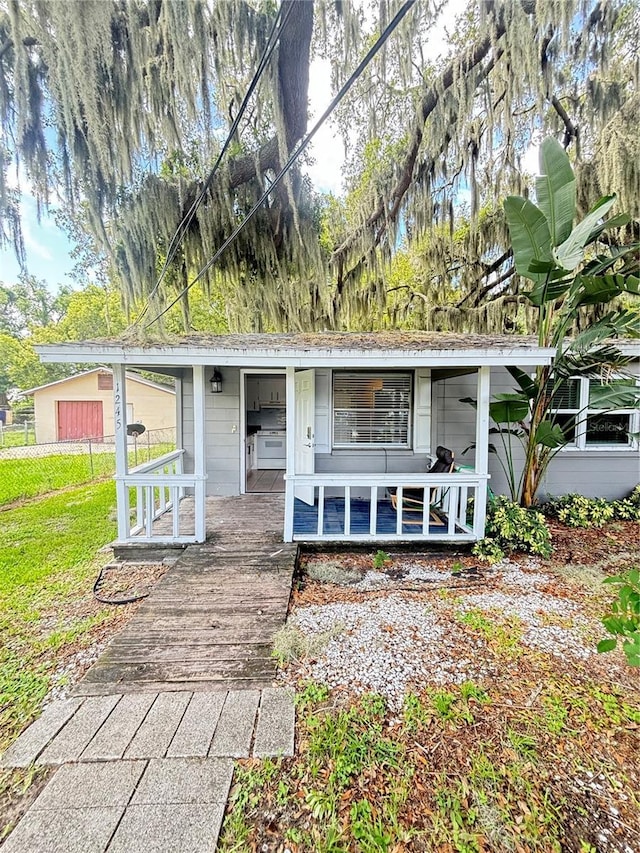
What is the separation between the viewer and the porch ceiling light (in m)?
6.26

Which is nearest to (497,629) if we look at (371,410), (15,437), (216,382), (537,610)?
(537,610)

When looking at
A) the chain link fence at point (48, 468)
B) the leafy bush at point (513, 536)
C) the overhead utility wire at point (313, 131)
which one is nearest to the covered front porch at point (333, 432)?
the leafy bush at point (513, 536)

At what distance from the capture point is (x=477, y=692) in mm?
2451

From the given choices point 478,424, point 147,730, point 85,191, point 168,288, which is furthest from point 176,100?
point 147,730

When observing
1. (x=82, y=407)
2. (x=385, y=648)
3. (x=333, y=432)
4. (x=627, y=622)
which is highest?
(x=82, y=407)

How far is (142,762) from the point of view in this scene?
1.94 meters

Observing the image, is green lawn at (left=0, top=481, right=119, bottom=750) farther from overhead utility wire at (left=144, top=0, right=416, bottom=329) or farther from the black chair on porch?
the black chair on porch

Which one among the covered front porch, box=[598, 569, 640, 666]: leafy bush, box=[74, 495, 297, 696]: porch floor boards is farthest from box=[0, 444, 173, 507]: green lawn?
box=[598, 569, 640, 666]: leafy bush

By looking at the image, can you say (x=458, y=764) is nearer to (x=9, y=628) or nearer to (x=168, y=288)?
(x=9, y=628)

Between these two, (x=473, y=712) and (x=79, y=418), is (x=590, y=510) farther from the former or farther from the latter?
(x=79, y=418)

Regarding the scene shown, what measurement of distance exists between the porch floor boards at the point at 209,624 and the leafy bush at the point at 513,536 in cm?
248

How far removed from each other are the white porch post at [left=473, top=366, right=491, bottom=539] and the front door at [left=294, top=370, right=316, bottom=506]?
2350mm

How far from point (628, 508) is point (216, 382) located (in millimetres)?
7138

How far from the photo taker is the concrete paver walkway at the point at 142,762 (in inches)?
63.1
